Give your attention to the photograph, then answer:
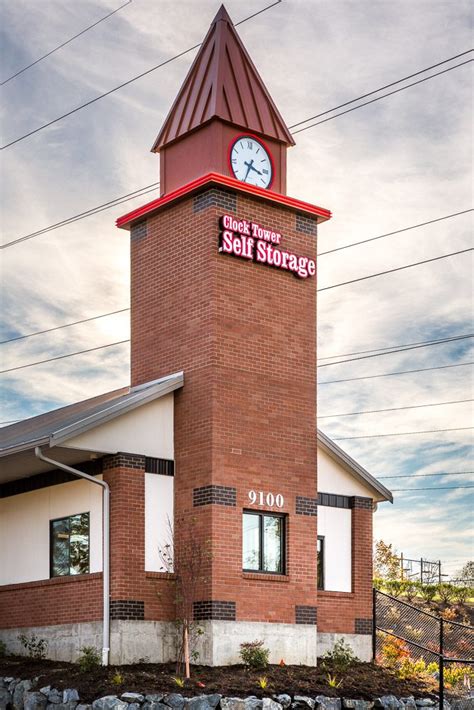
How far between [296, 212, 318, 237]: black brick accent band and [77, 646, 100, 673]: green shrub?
1107 centimetres

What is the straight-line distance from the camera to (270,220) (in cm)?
2656

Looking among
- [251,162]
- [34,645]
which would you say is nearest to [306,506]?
[34,645]

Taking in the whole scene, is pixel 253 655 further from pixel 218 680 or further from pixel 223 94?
pixel 223 94

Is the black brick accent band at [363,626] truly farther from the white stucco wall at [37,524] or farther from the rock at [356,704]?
the white stucco wall at [37,524]

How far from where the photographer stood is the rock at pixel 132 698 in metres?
20.8

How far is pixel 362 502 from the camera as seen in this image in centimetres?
2895

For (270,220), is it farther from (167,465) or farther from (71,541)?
(71,541)

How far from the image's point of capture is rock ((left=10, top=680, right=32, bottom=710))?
898 inches

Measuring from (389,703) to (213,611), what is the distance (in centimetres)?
410

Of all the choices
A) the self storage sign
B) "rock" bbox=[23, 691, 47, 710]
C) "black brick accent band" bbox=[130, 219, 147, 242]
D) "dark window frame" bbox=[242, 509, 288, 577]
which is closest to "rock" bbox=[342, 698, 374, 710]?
"dark window frame" bbox=[242, 509, 288, 577]

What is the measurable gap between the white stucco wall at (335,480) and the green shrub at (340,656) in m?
3.80

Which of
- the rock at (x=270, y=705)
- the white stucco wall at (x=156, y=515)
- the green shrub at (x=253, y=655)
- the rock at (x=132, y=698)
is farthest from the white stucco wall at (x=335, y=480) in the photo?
the rock at (x=132, y=698)

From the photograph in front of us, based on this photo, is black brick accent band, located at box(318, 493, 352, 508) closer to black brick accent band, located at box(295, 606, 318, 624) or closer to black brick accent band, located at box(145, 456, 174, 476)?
black brick accent band, located at box(295, 606, 318, 624)

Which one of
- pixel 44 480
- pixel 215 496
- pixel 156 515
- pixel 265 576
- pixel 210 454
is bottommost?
pixel 265 576
